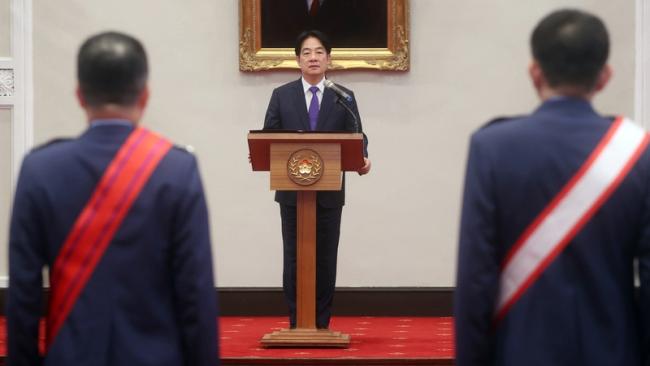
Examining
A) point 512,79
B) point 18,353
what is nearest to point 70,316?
point 18,353

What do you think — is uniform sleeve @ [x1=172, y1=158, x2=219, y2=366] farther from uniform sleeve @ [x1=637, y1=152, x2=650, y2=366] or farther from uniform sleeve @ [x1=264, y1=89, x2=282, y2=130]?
uniform sleeve @ [x1=264, y1=89, x2=282, y2=130]

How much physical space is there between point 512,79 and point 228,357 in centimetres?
302

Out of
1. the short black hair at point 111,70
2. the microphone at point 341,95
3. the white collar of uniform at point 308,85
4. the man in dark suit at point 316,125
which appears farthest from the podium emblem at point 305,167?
the short black hair at point 111,70

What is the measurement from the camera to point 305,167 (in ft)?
18.5

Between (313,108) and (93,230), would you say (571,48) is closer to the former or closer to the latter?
(93,230)

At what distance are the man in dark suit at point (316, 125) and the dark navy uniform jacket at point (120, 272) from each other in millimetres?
3491

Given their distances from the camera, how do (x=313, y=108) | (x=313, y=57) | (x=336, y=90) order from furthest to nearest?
(x=313, y=108) → (x=313, y=57) → (x=336, y=90)

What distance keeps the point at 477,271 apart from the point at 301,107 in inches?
149

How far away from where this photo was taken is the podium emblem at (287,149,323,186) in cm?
564

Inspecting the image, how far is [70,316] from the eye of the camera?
258 cm

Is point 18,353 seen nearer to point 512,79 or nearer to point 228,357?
point 228,357

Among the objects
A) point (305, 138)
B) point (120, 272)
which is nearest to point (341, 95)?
point (305, 138)

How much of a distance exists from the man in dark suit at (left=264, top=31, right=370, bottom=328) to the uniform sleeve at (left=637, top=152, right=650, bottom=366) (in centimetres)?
357

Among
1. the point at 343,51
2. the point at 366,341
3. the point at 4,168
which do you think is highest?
the point at 343,51
